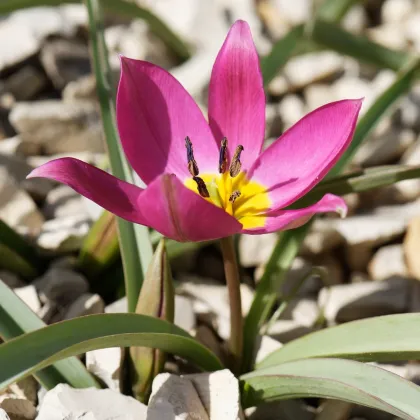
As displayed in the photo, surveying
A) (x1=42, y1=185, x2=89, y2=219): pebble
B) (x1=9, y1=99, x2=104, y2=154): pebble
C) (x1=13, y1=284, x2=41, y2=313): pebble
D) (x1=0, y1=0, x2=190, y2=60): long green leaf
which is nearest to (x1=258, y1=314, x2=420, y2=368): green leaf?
(x1=13, y1=284, x2=41, y2=313): pebble

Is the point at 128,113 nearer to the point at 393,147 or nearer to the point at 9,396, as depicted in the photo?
the point at 9,396

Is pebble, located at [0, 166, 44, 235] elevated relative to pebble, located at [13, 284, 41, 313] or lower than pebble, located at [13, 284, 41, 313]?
elevated

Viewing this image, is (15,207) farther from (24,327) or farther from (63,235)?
(24,327)

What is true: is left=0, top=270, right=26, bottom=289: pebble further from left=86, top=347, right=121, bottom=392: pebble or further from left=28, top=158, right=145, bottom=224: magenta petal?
left=28, top=158, right=145, bottom=224: magenta petal

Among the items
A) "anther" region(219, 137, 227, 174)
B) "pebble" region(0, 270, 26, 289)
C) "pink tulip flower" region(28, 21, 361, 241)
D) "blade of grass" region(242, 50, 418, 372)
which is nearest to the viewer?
"pink tulip flower" region(28, 21, 361, 241)

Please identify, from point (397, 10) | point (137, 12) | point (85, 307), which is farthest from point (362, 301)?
point (397, 10)

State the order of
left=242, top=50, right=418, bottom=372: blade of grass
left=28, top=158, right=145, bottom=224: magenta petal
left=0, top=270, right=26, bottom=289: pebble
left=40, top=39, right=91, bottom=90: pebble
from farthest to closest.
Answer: left=40, top=39, right=91, bottom=90: pebble, left=0, top=270, right=26, bottom=289: pebble, left=242, top=50, right=418, bottom=372: blade of grass, left=28, top=158, right=145, bottom=224: magenta petal

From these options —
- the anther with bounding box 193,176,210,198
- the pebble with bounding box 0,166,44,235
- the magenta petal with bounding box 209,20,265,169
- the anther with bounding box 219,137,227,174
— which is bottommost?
the anther with bounding box 193,176,210,198

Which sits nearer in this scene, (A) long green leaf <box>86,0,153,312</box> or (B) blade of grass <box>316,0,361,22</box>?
(A) long green leaf <box>86,0,153,312</box>
